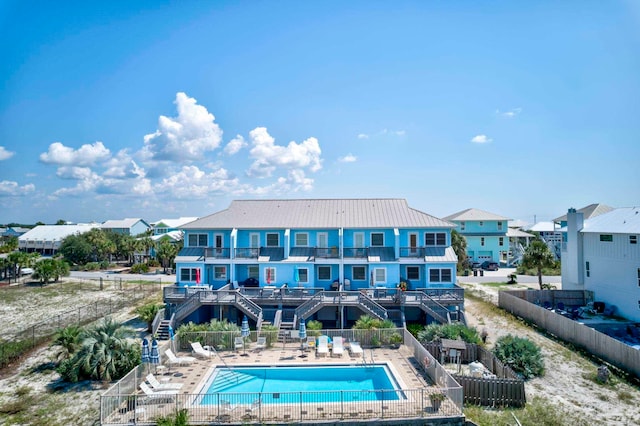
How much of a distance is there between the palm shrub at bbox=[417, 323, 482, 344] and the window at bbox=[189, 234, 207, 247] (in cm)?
1874

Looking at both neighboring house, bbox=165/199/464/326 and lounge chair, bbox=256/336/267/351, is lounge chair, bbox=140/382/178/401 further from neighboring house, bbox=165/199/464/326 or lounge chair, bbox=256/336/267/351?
neighboring house, bbox=165/199/464/326

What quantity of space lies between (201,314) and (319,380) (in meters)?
13.6

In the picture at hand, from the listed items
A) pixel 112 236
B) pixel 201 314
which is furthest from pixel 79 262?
pixel 201 314

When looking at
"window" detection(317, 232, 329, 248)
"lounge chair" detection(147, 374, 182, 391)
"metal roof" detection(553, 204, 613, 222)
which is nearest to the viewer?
"lounge chair" detection(147, 374, 182, 391)

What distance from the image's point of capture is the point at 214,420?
15.4 metres

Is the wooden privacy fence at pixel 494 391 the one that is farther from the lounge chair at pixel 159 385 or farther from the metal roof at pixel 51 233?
the metal roof at pixel 51 233

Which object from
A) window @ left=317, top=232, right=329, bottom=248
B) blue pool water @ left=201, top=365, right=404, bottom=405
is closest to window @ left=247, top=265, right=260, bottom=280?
window @ left=317, top=232, right=329, bottom=248

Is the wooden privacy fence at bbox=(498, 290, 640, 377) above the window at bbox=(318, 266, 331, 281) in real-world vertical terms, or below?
below

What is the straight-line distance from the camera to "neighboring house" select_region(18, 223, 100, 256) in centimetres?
8988

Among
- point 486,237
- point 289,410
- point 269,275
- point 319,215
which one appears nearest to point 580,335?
point 289,410

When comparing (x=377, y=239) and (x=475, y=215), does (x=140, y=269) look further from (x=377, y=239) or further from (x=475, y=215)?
(x=475, y=215)

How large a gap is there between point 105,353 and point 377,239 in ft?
66.3

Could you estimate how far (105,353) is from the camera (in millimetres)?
20719

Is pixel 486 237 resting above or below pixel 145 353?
above
